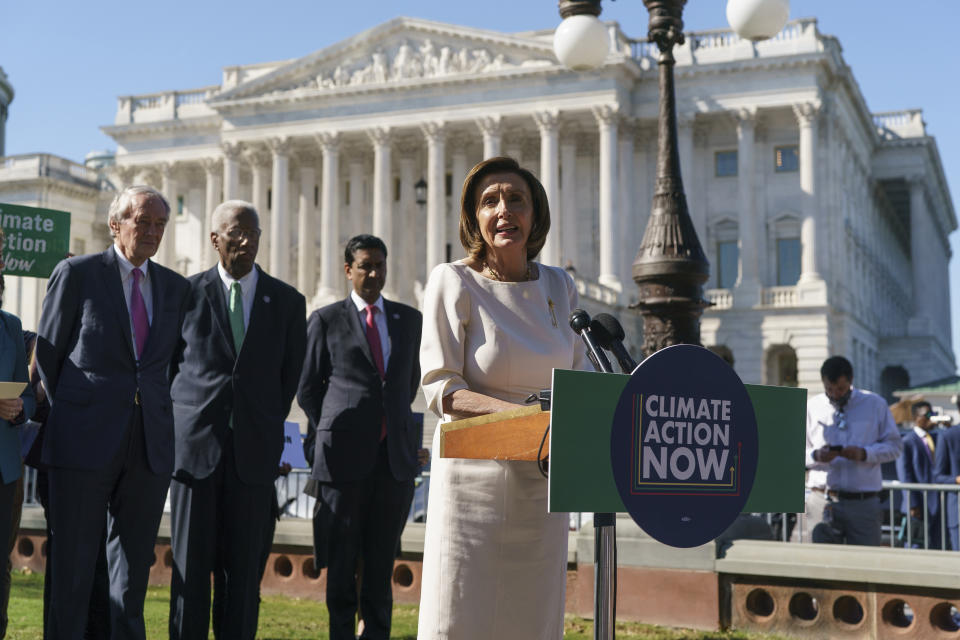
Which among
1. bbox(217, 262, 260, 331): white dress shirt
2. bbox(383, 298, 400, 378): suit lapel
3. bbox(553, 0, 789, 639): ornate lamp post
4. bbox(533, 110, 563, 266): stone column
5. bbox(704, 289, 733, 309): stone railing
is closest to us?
bbox(217, 262, 260, 331): white dress shirt

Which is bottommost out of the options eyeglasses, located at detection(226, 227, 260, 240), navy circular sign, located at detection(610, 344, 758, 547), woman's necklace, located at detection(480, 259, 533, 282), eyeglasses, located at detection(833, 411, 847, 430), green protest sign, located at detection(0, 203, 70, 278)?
navy circular sign, located at detection(610, 344, 758, 547)

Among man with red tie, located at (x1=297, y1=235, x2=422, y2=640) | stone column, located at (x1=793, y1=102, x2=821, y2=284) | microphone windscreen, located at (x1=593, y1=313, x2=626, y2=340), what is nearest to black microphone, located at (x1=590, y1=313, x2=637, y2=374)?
microphone windscreen, located at (x1=593, y1=313, x2=626, y2=340)

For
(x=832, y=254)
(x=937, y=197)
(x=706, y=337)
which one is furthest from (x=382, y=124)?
(x=937, y=197)

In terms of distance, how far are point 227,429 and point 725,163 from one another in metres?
50.0

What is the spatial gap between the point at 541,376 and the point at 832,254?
50.1m

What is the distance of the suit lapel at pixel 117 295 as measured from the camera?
584cm

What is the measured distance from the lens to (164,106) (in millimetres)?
64375

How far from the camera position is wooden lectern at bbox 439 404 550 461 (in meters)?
3.53

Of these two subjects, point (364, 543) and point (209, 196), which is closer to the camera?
point (364, 543)

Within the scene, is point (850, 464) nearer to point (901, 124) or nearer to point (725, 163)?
point (725, 163)

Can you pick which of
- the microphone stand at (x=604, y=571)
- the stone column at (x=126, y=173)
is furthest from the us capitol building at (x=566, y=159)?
the microphone stand at (x=604, y=571)

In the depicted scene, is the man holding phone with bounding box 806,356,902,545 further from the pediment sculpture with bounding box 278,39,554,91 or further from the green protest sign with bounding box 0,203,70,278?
the pediment sculpture with bounding box 278,39,554,91

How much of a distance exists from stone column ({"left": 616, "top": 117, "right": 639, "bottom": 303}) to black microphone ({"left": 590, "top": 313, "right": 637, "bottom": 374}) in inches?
1930

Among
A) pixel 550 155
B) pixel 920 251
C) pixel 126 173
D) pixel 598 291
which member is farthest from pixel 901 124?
pixel 126 173
